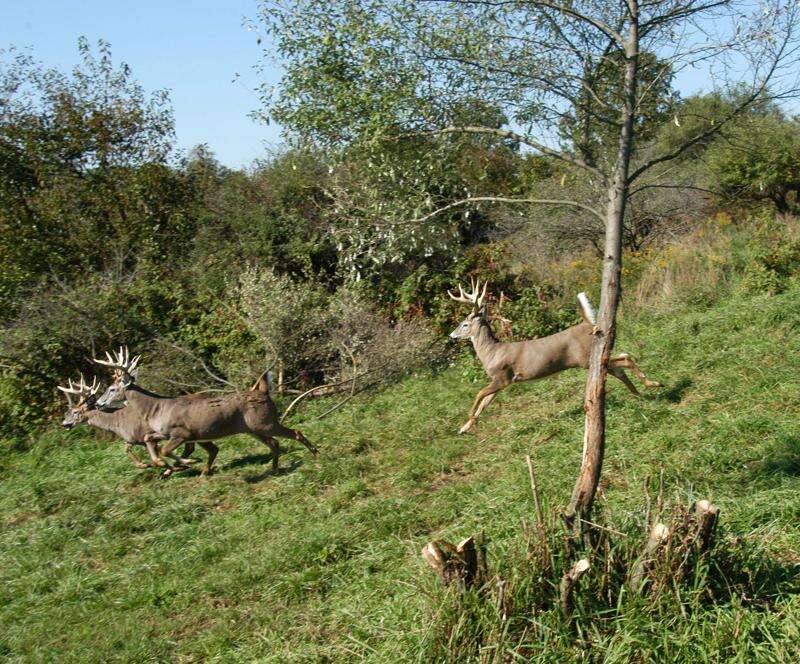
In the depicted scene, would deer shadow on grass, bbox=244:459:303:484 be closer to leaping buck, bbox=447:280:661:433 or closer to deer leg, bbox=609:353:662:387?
leaping buck, bbox=447:280:661:433

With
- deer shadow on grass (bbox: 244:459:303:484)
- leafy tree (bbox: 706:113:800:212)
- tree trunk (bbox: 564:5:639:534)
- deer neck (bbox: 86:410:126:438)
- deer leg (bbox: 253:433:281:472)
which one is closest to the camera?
tree trunk (bbox: 564:5:639:534)

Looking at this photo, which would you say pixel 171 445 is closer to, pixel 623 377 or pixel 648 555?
pixel 623 377

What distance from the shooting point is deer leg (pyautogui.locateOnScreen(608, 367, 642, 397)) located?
999cm

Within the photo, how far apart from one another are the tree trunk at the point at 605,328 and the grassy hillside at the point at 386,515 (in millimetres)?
299

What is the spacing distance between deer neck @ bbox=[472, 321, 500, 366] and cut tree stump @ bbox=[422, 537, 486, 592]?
6.64 meters

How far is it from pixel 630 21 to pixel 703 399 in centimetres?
490

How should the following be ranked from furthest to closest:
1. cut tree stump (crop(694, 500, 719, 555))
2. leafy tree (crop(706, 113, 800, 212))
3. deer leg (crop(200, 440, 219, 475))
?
leafy tree (crop(706, 113, 800, 212)), deer leg (crop(200, 440, 219, 475)), cut tree stump (crop(694, 500, 719, 555))

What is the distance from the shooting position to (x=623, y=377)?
10.1 meters

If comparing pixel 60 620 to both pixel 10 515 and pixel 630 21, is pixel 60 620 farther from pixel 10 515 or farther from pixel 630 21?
pixel 630 21

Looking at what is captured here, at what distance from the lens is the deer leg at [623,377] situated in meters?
9.99

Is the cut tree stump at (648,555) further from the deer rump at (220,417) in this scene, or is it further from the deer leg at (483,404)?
the deer rump at (220,417)

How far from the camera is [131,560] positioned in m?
7.57

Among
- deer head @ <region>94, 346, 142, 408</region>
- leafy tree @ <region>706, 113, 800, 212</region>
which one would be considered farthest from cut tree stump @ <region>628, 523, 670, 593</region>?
leafy tree @ <region>706, 113, 800, 212</region>

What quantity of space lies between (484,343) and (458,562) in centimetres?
695
